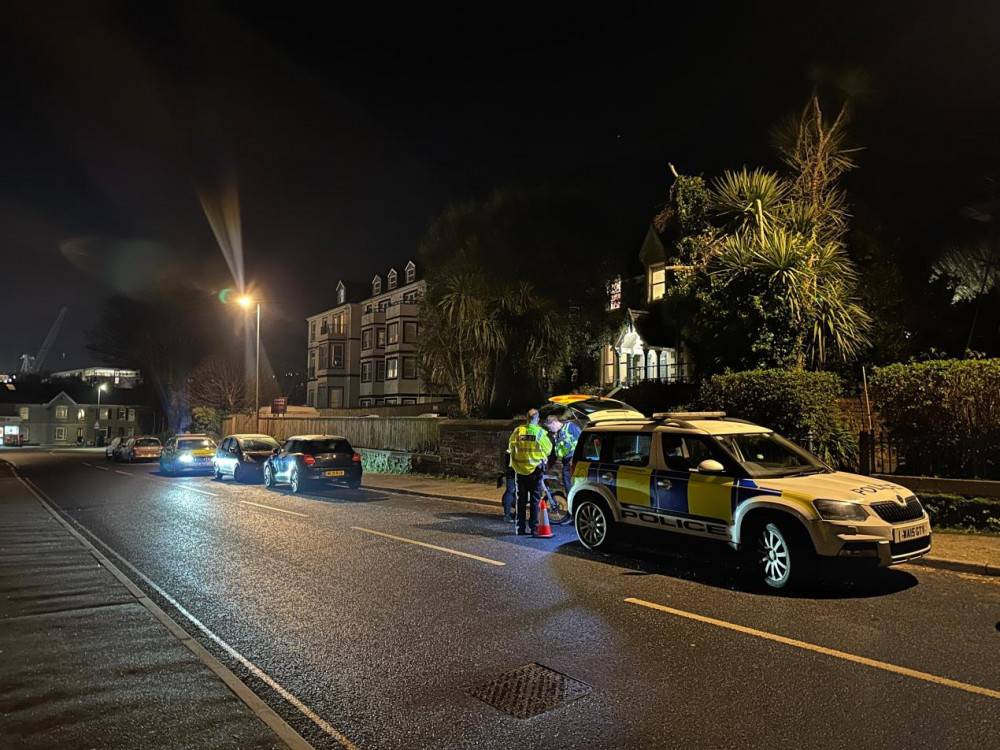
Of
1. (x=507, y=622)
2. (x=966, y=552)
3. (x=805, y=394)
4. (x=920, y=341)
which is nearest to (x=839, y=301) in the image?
(x=805, y=394)

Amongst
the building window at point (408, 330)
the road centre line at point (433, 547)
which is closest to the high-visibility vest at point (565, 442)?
the road centre line at point (433, 547)

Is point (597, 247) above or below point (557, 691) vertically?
above

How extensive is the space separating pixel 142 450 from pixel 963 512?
3478 centimetres

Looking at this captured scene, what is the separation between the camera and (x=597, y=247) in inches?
1262

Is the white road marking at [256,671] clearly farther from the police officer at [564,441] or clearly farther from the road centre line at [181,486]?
the road centre line at [181,486]

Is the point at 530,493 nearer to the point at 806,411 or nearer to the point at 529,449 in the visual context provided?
the point at 529,449

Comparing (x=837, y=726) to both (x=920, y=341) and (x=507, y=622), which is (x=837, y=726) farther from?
(x=920, y=341)

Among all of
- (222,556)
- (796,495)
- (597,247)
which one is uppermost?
(597,247)

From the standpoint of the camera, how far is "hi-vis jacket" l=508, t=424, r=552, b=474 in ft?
33.3

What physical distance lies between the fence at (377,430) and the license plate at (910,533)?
1580cm

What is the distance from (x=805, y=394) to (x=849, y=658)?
748 cm

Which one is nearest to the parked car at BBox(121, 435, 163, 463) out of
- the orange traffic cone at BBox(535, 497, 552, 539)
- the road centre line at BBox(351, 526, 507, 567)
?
the road centre line at BBox(351, 526, 507, 567)

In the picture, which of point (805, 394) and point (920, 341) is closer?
point (805, 394)

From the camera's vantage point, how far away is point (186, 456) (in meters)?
24.5
